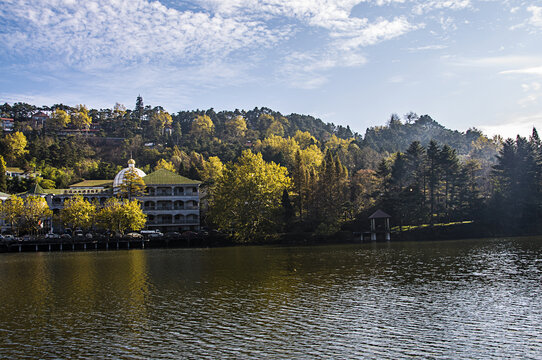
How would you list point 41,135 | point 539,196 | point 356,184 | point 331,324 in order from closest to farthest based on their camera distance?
point 331,324
point 539,196
point 356,184
point 41,135

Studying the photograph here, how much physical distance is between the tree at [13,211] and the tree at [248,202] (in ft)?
109

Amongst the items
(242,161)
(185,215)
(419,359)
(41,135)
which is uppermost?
(41,135)

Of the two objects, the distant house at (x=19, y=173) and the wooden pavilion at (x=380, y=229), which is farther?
the distant house at (x=19, y=173)

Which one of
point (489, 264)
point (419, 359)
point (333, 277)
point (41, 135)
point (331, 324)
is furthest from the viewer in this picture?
point (41, 135)

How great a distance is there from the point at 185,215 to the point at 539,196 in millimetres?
64683

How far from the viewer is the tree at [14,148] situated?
12262 cm

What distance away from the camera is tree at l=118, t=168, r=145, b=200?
87.7 metres

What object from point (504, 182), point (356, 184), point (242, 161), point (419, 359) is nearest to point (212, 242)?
point (242, 161)

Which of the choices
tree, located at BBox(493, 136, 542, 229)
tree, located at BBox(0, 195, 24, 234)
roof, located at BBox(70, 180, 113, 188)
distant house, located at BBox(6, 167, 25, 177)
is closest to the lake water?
tree, located at BBox(493, 136, 542, 229)

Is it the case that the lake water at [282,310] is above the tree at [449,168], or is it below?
below

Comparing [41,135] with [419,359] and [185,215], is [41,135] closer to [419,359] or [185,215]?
[185,215]

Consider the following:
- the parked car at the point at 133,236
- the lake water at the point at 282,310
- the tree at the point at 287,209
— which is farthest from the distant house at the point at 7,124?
the lake water at the point at 282,310

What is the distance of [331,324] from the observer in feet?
76.1

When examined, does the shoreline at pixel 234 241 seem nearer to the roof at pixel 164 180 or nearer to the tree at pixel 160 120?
the roof at pixel 164 180
